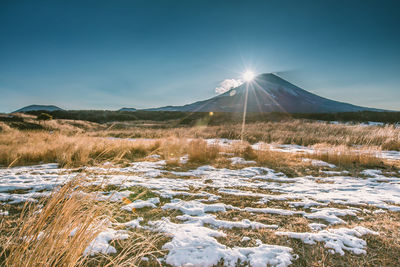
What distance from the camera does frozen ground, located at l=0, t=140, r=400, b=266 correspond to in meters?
1.74

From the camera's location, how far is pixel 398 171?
15.9 feet

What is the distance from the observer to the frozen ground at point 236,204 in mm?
1743

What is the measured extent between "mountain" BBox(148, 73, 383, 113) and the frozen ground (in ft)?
309

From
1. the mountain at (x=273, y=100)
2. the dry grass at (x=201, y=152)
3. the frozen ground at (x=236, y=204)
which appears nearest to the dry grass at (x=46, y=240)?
the frozen ground at (x=236, y=204)

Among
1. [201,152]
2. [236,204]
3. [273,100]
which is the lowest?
Answer: [236,204]

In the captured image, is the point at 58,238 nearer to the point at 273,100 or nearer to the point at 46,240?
the point at 46,240

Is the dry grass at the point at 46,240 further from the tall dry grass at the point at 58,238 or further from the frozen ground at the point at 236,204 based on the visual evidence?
the frozen ground at the point at 236,204

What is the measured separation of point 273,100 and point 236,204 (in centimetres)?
12977

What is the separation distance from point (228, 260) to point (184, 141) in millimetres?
6021

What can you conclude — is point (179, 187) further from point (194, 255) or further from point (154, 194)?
point (194, 255)

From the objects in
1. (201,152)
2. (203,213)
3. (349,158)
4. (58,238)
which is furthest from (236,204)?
(349,158)

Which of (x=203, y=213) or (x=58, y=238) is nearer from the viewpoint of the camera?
(x=58, y=238)

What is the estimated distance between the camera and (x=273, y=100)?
12288cm

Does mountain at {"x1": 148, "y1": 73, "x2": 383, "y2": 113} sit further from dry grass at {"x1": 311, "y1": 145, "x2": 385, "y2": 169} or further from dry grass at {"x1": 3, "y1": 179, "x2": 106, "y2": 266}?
dry grass at {"x1": 3, "y1": 179, "x2": 106, "y2": 266}
